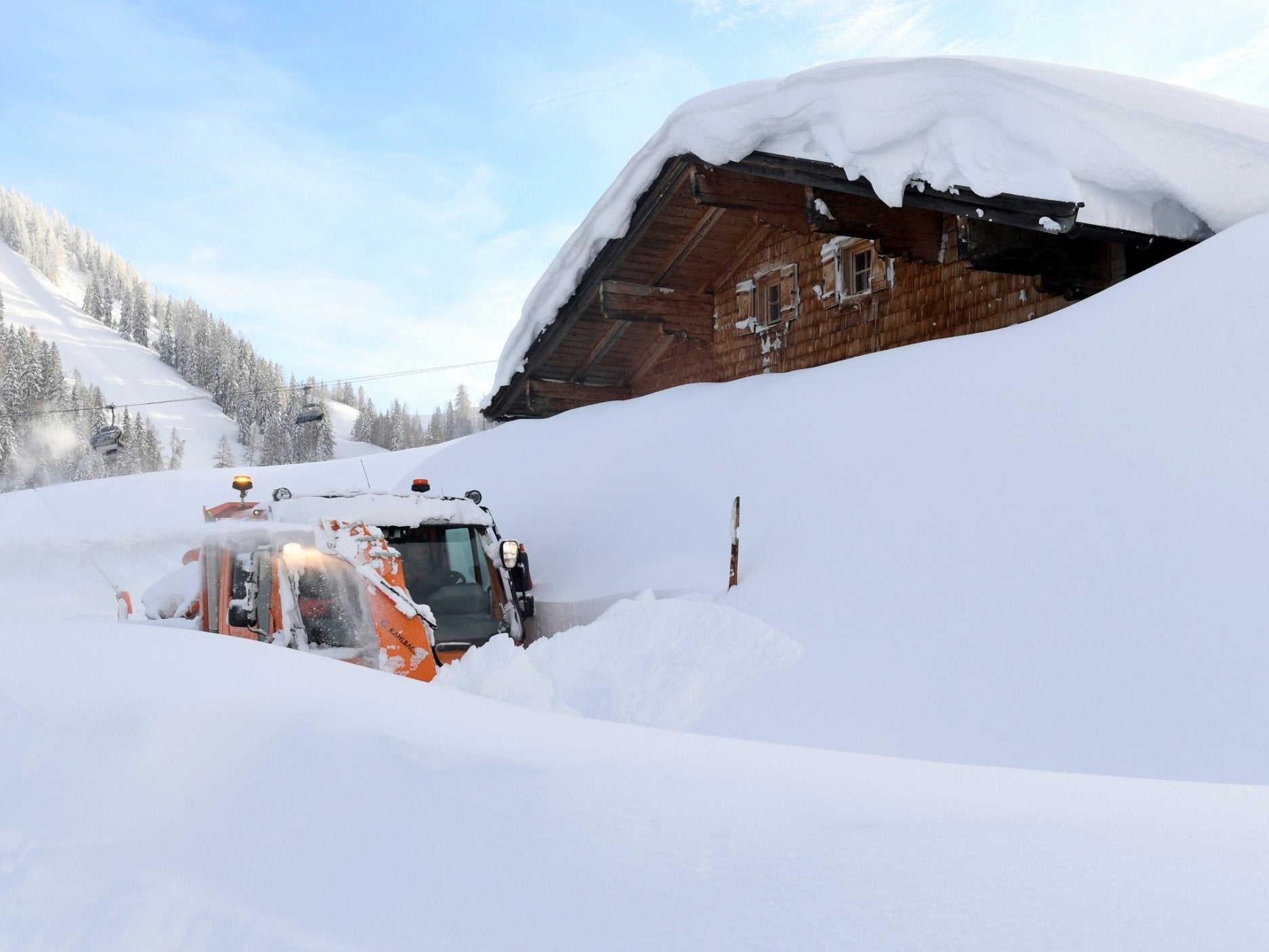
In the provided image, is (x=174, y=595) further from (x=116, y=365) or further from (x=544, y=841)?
(x=116, y=365)

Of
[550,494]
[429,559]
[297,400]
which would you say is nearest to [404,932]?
[429,559]

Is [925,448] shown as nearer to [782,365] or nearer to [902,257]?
[902,257]

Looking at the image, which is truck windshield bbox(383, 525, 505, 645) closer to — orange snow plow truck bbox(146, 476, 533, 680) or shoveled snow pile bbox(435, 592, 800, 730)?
orange snow plow truck bbox(146, 476, 533, 680)

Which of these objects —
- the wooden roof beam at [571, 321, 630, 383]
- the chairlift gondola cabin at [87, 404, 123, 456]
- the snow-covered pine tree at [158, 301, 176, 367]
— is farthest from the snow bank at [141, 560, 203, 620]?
the snow-covered pine tree at [158, 301, 176, 367]

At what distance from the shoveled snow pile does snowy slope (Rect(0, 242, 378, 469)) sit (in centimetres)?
9160

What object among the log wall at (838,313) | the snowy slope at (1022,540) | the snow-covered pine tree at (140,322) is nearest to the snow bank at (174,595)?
the snowy slope at (1022,540)

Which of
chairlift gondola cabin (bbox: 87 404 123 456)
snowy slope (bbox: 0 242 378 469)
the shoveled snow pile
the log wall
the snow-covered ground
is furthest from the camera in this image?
snowy slope (bbox: 0 242 378 469)

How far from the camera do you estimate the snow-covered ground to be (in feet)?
5.89

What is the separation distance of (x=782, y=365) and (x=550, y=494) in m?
3.53

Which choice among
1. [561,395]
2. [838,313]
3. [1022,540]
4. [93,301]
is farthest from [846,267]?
[93,301]

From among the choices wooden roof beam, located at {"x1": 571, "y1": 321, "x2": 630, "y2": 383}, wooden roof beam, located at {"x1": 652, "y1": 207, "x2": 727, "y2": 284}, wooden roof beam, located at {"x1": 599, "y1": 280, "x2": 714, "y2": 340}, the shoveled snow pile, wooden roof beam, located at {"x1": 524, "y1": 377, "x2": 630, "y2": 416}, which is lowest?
the shoveled snow pile

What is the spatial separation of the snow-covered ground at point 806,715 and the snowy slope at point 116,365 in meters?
91.6

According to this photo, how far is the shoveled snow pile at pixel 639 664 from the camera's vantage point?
17.9 ft

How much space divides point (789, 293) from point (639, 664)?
24.2 ft
